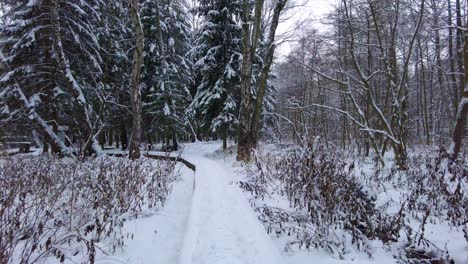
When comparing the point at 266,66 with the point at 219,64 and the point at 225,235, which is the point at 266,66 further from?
the point at 225,235

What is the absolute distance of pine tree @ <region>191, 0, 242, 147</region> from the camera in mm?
17172

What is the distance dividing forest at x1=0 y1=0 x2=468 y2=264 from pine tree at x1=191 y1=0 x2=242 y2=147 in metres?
0.10

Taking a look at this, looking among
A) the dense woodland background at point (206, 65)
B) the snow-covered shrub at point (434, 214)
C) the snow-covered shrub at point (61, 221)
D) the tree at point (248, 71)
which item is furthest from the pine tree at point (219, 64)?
the snow-covered shrub at point (434, 214)

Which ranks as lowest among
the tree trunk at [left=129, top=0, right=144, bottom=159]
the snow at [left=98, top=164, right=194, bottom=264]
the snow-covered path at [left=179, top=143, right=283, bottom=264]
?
the snow at [left=98, top=164, right=194, bottom=264]

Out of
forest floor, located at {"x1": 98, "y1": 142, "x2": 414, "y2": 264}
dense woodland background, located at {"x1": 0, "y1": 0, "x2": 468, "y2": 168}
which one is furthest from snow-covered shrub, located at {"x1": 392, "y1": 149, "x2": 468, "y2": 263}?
dense woodland background, located at {"x1": 0, "y1": 0, "x2": 468, "y2": 168}

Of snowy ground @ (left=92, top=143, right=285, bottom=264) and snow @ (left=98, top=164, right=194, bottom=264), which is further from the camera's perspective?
snow @ (left=98, top=164, right=194, bottom=264)

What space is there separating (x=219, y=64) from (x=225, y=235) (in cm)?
1565

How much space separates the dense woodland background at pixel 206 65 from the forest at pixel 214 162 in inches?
4.0

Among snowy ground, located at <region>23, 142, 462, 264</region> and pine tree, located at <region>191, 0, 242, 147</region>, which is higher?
pine tree, located at <region>191, 0, 242, 147</region>

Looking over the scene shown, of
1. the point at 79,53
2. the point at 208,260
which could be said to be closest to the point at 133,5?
the point at 79,53

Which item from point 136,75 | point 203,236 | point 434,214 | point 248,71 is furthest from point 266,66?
point 203,236

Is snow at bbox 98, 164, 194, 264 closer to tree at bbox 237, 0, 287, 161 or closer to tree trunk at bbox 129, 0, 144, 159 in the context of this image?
tree trunk at bbox 129, 0, 144, 159

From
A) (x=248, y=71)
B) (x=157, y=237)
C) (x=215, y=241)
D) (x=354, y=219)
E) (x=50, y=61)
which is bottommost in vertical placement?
(x=157, y=237)

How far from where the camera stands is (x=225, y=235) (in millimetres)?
3701
